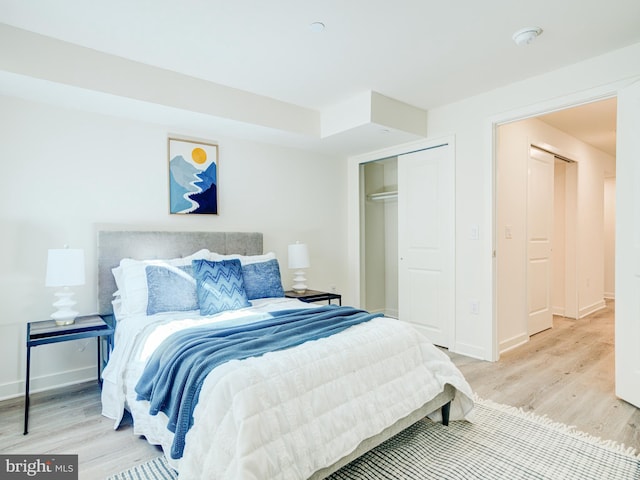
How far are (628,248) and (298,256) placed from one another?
8.82ft

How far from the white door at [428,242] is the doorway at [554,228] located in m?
0.46

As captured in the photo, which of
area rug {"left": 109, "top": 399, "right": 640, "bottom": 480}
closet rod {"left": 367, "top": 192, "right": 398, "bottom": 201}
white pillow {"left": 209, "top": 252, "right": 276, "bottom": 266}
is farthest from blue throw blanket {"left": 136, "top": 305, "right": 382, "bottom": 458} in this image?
closet rod {"left": 367, "top": 192, "right": 398, "bottom": 201}

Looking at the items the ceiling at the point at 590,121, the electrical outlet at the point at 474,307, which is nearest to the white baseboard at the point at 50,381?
the electrical outlet at the point at 474,307

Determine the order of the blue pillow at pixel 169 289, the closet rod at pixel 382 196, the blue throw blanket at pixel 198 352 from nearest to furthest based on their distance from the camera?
the blue throw blanket at pixel 198 352 → the blue pillow at pixel 169 289 → the closet rod at pixel 382 196

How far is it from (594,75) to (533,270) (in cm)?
234

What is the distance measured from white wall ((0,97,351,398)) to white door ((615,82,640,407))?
3.17 metres

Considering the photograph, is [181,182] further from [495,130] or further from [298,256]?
[495,130]

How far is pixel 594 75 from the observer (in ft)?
9.05

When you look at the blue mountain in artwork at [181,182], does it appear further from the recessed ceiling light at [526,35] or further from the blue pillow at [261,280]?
the recessed ceiling light at [526,35]

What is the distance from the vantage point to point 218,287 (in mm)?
2785

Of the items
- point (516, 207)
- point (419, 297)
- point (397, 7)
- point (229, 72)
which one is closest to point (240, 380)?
point (397, 7)

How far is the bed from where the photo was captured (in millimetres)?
1436

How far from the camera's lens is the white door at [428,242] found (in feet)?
12.5

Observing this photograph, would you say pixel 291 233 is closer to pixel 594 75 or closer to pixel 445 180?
pixel 445 180
